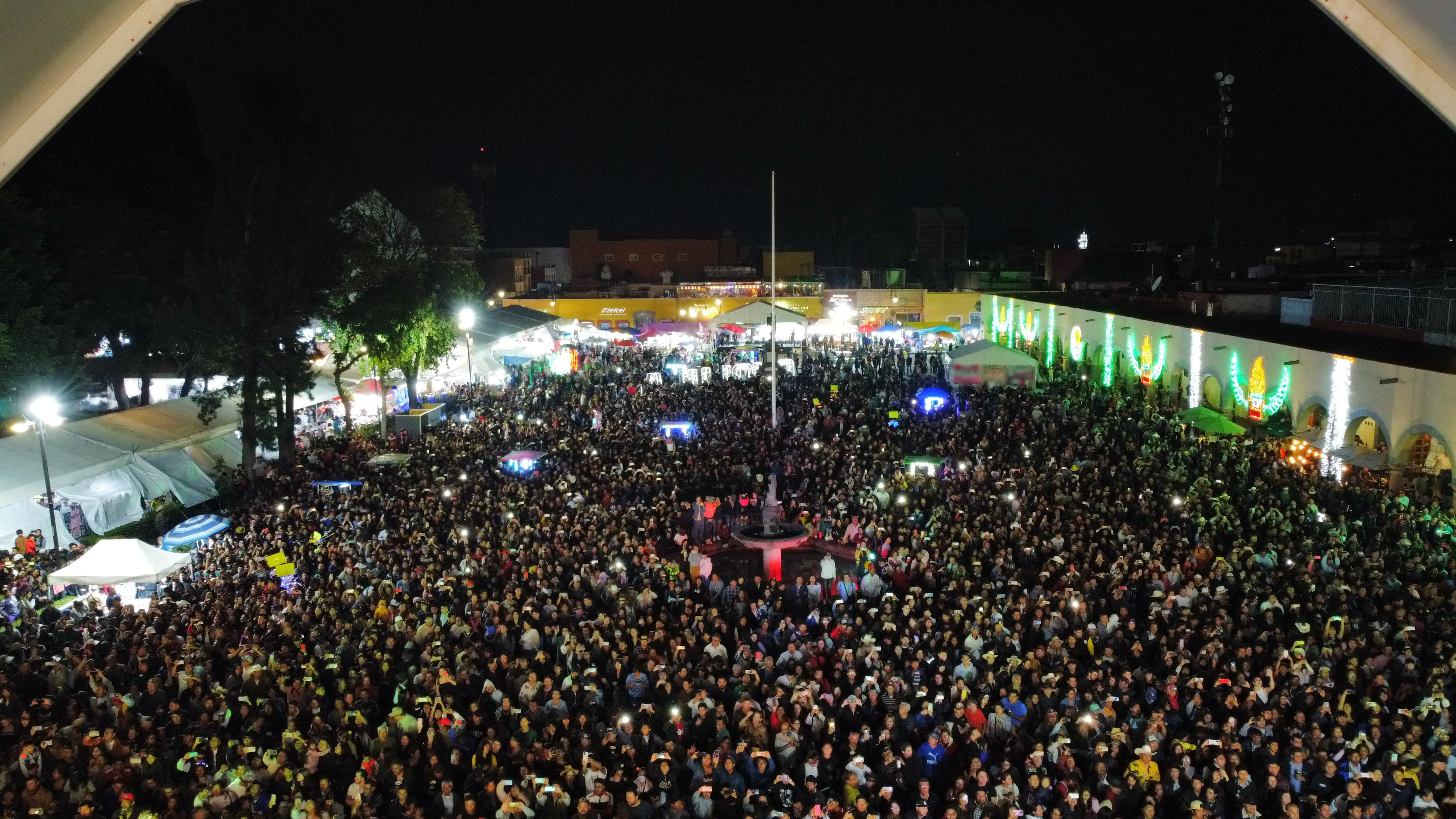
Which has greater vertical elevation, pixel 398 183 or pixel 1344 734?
pixel 398 183

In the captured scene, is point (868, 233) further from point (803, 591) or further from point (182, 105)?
point (803, 591)

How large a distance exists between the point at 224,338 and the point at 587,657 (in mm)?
14194

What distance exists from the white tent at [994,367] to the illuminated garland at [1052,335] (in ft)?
29.1

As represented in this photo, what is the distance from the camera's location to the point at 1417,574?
10039 millimetres

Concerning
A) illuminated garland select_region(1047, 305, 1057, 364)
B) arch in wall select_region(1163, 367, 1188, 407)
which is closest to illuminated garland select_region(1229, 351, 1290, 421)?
arch in wall select_region(1163, 367, 1188, 407)

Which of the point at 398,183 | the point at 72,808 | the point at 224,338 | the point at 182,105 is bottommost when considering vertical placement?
the point at 72,808

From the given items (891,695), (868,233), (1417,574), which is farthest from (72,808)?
(868,233)

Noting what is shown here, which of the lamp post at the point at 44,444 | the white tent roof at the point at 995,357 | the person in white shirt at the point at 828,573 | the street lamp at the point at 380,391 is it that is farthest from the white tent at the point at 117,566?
the white tent roof at the point at 995,357

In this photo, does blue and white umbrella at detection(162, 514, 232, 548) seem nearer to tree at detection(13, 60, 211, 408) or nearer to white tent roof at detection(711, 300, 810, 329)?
tree at detection(13, 60, 211, 408)

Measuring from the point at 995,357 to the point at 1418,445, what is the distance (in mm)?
9249

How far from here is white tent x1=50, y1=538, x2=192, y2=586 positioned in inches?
432

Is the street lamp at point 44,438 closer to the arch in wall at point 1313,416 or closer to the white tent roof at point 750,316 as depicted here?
the white tent roof at point 750,316

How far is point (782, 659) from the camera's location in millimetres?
8508

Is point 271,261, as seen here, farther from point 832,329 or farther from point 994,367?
point 832,329
